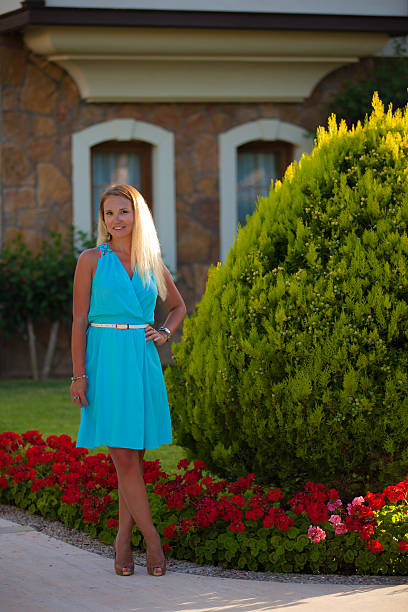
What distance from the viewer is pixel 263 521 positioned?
488 centimetres

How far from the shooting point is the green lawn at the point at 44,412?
27.0 ft

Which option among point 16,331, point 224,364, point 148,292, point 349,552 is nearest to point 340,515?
point 349,552

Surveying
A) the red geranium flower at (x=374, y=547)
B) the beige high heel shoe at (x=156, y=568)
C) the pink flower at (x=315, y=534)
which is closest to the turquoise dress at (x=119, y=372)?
the beige high heel shoe at (x=156, y=568)

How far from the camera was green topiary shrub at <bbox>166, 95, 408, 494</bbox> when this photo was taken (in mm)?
4914

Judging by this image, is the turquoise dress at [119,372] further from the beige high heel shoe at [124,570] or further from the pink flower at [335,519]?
the pink flower at [335,519]

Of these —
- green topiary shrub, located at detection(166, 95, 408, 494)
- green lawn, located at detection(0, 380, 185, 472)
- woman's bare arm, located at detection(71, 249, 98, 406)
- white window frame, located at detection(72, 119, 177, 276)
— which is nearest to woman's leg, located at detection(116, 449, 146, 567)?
woman's bare arm, located at detection(71, 249, 98, 406)

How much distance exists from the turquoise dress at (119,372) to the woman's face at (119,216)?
0.11 meters

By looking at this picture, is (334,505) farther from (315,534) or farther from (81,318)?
(81,318)

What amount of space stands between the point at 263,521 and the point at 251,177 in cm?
944

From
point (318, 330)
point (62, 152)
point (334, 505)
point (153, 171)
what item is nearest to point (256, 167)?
point (153, 171)

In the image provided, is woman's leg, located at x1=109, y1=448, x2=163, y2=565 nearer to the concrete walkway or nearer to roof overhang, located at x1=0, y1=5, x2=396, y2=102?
the concrete walkway

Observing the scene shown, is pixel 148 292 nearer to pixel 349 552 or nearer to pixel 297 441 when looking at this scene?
pixel 297 441

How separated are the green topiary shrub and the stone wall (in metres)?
7.25

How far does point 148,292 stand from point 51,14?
7.74 meters
